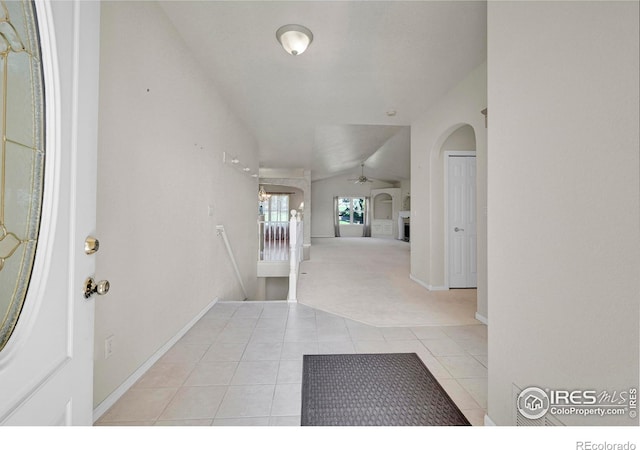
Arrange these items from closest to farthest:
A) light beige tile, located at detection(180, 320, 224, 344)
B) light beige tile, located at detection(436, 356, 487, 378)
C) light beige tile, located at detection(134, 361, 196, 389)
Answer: light beige tile, located at detection(134, 361, 196, 389)
light beige tile, located at detection(436, 356, 487, 378)
light beige tile, located at detection(180, 320, 224, 344)

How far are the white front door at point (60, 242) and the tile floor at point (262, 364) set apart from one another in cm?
85

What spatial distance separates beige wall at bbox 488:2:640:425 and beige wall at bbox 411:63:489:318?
1760 millimetres

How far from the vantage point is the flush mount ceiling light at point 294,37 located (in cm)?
212

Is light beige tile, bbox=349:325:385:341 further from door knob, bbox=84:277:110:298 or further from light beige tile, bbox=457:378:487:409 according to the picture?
door knob, bbox=84:277:110:298

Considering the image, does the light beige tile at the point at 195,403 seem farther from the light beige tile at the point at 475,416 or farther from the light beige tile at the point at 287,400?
the light beige tile at the point at 475,416

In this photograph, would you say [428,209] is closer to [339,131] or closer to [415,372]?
[415,372]

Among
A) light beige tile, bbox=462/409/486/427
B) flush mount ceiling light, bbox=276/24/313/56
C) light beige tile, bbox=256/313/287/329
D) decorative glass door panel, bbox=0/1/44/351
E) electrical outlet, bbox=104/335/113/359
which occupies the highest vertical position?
flush mount ceiling light, bbox=276/24/313/56

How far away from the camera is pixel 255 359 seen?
194cm

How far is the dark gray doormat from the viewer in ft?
4.52

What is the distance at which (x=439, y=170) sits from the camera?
3865 mm

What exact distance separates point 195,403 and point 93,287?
1.11 m

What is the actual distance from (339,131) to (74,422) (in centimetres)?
608

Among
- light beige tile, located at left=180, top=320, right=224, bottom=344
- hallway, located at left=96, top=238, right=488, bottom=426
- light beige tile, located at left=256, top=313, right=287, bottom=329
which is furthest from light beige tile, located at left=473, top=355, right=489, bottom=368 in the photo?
light beige tile, located at left=180, top=320, right=224, bottom=344

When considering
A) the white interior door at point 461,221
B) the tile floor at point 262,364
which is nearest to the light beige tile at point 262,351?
the tile floor at point 262,364
